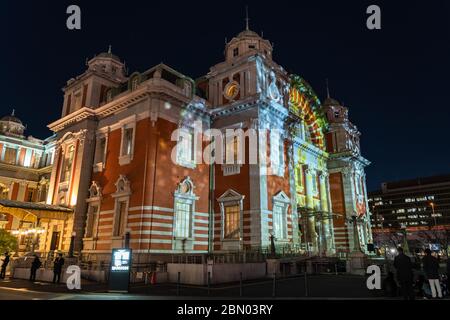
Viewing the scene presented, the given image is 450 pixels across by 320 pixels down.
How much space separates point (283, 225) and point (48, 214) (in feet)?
59.3

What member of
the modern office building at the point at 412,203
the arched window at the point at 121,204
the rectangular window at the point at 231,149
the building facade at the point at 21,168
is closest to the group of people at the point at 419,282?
the rectangular window at the point at 231,149

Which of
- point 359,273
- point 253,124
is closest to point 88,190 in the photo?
point 253,124

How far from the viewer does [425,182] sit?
118 m

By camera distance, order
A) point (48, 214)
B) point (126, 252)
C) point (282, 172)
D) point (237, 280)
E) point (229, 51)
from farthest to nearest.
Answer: point (229, 51) < point (282, 172) < point (48, 214) < point (237, 280) < point (126, 252)

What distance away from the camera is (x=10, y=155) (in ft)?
143

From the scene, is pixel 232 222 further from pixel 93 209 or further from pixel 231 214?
pixel 93 209

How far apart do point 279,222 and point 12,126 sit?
130 ft

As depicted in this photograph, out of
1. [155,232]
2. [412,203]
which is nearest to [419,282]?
[155,232]

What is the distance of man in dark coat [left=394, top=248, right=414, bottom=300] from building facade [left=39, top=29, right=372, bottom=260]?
13.5 m

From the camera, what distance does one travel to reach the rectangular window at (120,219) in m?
25.1

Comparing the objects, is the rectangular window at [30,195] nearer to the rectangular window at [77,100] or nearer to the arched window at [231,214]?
the rectangular window at [77,100]

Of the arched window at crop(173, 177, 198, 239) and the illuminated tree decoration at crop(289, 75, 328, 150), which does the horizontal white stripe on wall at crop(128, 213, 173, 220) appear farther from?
the illuminated tree decoration at crop(289, 75, 328, 150)

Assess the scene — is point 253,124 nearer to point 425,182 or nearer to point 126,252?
point 126,252
